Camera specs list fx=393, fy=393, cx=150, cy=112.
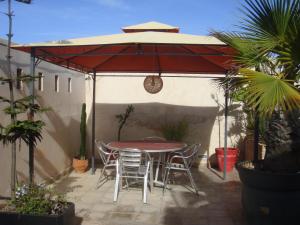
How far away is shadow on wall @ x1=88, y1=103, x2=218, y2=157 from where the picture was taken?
948cm

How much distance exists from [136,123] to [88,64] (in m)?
2.33

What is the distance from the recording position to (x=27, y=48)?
202 inches

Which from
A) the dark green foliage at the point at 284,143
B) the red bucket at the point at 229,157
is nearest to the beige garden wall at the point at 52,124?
the red bucket at the point at 229,157

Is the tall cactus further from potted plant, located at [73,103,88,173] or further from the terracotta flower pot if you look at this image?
the terracotta flower pot

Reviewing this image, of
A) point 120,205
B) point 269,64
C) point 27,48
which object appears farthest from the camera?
point 120,205

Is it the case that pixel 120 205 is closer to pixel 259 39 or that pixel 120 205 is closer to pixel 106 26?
pixel 259 39

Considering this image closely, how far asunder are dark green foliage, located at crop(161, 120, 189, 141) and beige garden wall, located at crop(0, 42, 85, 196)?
2.05m

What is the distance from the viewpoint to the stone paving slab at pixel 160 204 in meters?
5.13

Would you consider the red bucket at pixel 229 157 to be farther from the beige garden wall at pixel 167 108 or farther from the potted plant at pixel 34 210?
the potted plant at pixel 34 210

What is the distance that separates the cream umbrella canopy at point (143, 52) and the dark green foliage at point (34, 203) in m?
1.68

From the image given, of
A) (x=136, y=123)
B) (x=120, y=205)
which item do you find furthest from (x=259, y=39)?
(x=136, y=123)

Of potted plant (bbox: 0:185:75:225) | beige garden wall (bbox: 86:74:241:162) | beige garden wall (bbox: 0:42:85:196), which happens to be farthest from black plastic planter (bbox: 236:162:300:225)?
beige garden wall (bbox: 86:74:241:162)

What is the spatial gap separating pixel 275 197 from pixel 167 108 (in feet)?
17.5

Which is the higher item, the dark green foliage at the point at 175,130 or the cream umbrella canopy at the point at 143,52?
the cream umbrella canopy at the point at 143,52
